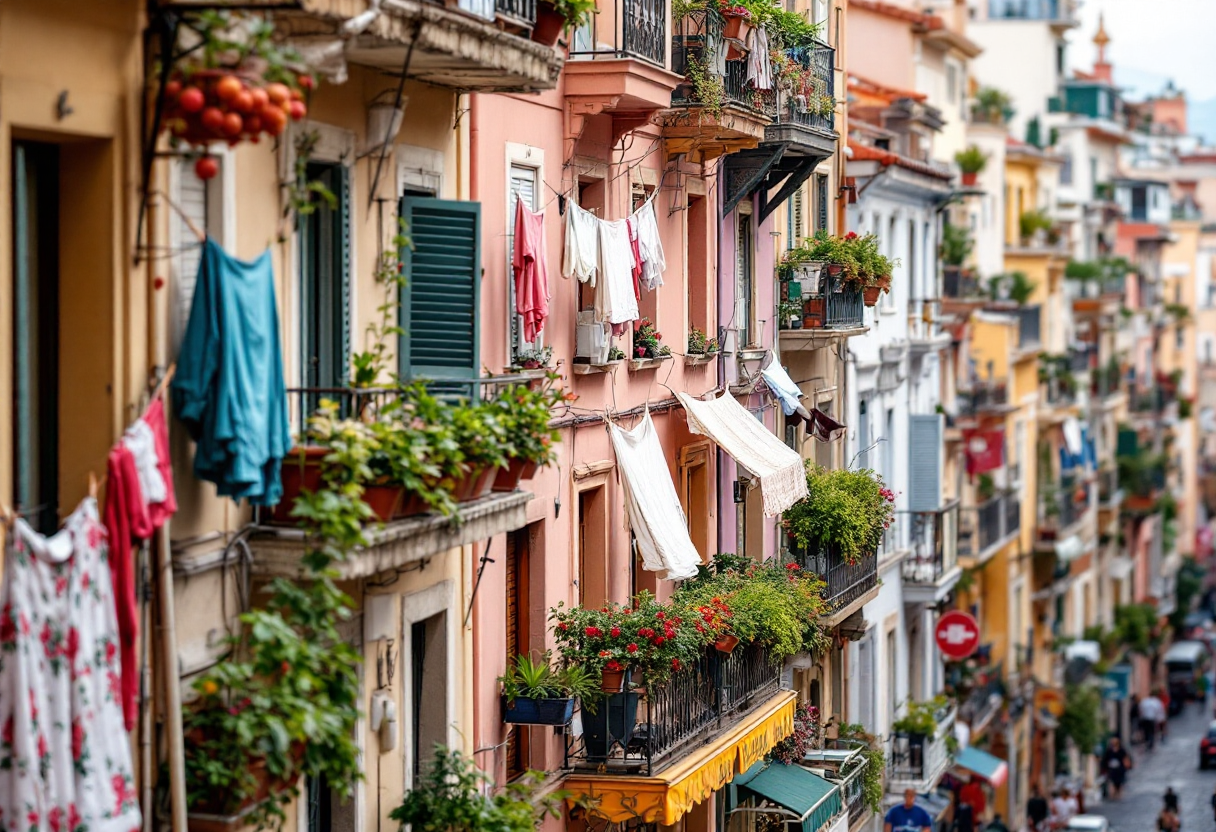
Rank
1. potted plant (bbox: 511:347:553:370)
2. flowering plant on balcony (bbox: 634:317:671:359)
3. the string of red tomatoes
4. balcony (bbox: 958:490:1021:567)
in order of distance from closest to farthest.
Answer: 1. the string of red tomatoes
2. potted plant (bbox: 511:347:553:370)
3. flowering plant on balcony (bbox: 634:317:671:359)
4. balcony (bbox: 958:490:1021:567)

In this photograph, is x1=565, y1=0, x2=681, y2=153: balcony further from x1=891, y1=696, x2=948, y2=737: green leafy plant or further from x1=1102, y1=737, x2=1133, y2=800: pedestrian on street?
x1=1102, y1=737, x2=1133, y2=800: pedestrian on street

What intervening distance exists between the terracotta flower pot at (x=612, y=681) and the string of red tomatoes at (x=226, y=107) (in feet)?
29.5

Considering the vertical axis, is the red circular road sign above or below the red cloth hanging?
below

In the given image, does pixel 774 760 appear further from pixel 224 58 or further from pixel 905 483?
pixel 224 58

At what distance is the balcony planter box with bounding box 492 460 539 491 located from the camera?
14562 mm

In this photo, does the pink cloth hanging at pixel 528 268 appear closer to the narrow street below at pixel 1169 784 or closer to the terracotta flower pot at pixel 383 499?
the terracotta flower pot at pixel 383 499

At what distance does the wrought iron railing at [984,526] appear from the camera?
4606cm

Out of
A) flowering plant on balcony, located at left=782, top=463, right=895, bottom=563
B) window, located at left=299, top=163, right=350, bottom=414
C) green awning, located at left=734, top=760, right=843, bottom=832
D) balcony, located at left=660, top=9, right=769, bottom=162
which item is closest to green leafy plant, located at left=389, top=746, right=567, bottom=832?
window, located at left=299, top=163, right=350, bottom=414

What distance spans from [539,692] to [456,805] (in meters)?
2.82

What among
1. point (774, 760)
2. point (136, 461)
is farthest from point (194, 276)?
point (774, 760)

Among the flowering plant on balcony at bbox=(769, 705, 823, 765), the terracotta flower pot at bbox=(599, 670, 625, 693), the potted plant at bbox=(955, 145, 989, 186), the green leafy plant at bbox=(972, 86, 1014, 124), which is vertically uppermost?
the green leafy plant at bbox=(972, 86, 1014, 124)

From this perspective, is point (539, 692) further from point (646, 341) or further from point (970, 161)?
point (970, 161)

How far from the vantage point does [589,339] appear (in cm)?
1966

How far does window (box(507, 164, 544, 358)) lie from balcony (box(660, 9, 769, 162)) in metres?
3.47
